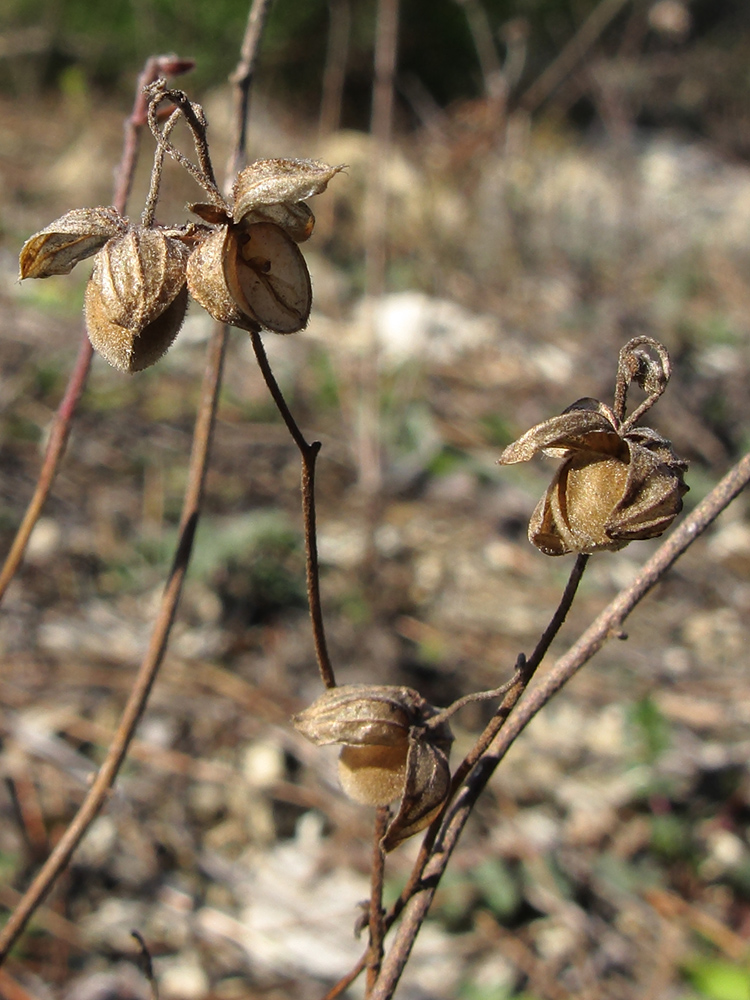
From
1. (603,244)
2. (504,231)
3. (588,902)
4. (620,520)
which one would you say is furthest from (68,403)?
(603,244)

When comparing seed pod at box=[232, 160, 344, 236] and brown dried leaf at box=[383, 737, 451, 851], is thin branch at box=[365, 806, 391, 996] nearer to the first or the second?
brown dried leaf at box=[383, 737, 451, 851]

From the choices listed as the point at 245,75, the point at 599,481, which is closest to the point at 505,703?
the point at 599,481

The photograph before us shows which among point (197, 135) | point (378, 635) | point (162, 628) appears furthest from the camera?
point (378, 635)

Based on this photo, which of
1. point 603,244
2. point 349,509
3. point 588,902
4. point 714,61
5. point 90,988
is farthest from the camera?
point 714,61

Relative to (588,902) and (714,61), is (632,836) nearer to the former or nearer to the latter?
(588,902)

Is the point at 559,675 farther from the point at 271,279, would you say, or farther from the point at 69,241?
the point at 69,241

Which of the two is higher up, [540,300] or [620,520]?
[540,300]

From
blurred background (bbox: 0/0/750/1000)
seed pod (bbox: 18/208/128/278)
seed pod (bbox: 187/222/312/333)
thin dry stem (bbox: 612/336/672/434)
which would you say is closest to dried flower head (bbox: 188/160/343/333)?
seed pod (bbox: 187/222/312/333)
